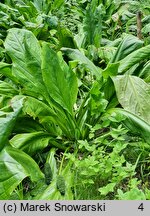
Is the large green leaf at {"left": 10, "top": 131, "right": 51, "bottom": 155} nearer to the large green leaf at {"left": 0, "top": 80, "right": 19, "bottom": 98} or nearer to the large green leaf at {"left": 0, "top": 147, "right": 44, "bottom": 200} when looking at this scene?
the large green leaf at {"left": 0, "top": 147, "right": 44, "bottom": 200}

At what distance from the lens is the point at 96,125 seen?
222 centimetres

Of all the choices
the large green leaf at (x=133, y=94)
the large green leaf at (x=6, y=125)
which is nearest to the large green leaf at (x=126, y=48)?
the large green leaf at (x=133, y=94)

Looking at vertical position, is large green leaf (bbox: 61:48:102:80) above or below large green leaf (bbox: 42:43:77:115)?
below

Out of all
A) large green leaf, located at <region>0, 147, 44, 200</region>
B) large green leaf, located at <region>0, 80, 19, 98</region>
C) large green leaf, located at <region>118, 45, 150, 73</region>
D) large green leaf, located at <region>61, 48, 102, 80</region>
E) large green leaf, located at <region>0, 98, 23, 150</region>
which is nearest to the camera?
large green leaf, located at <region>0, 147, 44, 200</region>

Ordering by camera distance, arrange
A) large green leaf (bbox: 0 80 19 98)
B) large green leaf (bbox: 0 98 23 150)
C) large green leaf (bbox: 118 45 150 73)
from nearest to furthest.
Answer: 1. large green leaf (bbox: 0 98 23 150)
2. large green leaf (bbox: 118 45 150 73)
3. large green leaf (bbox: 0 80 19 98)

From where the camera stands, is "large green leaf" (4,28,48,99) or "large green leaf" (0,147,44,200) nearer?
"large green leaf" (0,147,44,200)

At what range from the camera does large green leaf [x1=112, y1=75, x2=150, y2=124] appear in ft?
7.48

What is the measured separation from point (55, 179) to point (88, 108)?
530mm

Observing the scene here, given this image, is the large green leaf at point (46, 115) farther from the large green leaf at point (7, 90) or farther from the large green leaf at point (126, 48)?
the large green leaf at point (126, 48)

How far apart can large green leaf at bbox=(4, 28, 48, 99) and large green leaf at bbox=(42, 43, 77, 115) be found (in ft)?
0.38

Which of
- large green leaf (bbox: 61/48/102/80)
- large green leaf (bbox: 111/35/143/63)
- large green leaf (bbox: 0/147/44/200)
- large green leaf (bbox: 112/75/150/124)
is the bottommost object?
large green leaf (bbox: 0/147/44/200)

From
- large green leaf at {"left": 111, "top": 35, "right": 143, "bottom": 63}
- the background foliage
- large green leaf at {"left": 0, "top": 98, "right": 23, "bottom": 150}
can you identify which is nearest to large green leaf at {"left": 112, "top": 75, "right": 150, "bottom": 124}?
the background foliage

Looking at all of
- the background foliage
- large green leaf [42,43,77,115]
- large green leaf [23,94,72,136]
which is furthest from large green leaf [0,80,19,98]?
large green leaf [42,43,77,115]

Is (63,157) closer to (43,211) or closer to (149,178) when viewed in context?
(149,178)
